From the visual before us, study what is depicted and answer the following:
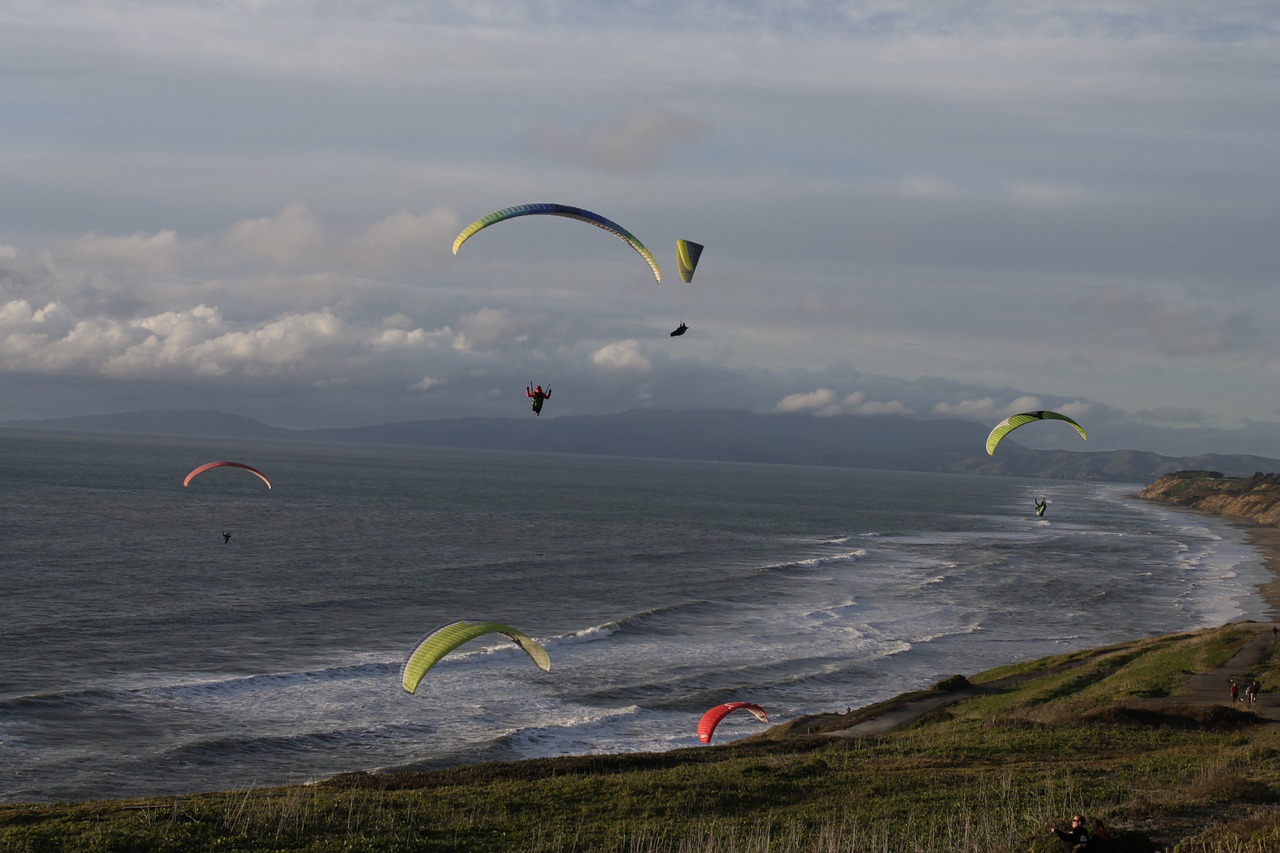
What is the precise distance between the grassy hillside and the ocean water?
7.98 m

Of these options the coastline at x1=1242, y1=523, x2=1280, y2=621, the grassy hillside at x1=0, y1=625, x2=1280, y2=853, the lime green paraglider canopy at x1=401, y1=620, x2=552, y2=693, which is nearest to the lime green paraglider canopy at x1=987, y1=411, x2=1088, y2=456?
the grassy hillside at x1=0, y1=625, x2=1280, y2=853

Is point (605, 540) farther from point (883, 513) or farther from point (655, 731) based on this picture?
Result: point (883, 513)

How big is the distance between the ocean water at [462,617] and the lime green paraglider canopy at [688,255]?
17153mm

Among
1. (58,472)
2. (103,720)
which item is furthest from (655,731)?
(58,472)

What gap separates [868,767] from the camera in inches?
1081

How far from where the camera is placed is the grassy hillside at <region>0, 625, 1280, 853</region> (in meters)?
19.3

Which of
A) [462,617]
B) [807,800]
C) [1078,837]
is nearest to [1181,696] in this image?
[807,800]

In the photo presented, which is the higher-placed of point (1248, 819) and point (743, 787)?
point (1248, 819)

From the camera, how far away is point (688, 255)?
107 ft

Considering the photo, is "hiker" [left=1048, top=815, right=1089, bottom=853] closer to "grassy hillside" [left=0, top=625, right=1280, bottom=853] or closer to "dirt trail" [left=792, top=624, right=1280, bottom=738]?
"grassy hillside" [left=0, top=625, right=1280, bottom=853]

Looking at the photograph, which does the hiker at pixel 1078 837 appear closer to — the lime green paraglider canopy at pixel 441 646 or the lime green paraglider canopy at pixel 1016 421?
the lime green paraglider canopy at pixel 441 646

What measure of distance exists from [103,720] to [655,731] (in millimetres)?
19837

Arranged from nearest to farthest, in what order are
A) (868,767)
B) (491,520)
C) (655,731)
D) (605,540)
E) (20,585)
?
(868,767), (655,731), (20,585), (605,540), (491,520)

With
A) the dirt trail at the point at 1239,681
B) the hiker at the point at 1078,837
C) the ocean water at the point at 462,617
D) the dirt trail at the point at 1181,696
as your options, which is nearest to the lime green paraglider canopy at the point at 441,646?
the hiker at the point at 1078,837
